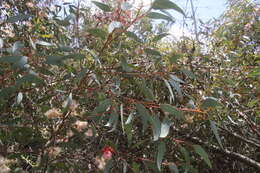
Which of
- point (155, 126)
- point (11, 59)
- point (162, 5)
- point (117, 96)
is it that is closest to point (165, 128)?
point (155, 126)

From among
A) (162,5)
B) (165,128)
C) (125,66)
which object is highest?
(162,5)

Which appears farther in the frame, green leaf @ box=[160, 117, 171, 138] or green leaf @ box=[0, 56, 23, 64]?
green leaf @ box=[160, 117, 171, 138]

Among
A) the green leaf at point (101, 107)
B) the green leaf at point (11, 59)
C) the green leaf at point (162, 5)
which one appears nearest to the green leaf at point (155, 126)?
the green leaf at point (101, 107)

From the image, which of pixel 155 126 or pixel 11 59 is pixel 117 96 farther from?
pixel 11 59

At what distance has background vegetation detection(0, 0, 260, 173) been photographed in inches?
41.7

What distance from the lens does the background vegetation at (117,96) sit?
106 centimetres

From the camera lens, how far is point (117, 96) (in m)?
1.16

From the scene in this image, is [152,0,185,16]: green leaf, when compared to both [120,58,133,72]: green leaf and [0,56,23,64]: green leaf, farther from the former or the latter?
[0,56,23,64]: green leaf

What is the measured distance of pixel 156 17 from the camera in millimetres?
1033

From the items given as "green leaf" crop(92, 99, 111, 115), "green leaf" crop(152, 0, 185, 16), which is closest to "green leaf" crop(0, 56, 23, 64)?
"green leaf" crop(92, 99, 111, 115)

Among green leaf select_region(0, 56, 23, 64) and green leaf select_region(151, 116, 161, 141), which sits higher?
green leaf select_region(0, 56, 23, 64)

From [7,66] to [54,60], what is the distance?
1.31ft

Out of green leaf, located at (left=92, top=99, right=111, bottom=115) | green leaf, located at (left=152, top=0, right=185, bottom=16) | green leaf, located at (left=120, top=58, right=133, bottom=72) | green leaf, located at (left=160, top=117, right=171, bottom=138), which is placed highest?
green leaf, located at (left=152, top=0, right=185, bottom=16)

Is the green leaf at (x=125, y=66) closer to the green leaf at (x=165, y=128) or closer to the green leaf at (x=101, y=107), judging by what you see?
the green leaf at (x=101, y=107)
